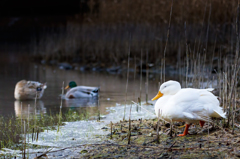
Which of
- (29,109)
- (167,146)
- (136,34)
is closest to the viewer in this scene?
(167,146)

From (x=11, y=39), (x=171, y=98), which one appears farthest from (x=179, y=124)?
(x=11, y=39)

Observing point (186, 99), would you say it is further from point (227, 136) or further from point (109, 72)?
point (109, 72)

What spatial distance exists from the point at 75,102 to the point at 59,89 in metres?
1.78

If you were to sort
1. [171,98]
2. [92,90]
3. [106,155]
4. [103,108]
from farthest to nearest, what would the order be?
[92,90]
[103,108]
[171,98]
[106,155]

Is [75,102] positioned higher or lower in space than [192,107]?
lower

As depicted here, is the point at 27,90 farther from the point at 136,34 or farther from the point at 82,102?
the point at 136,34

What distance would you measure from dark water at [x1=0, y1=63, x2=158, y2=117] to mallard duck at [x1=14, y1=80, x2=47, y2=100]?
0.18 meters

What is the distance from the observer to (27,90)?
841 centimetres

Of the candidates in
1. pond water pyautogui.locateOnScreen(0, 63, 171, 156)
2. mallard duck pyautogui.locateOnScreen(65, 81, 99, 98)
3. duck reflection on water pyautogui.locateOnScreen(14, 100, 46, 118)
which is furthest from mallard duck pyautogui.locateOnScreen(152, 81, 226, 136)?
mallard duck pyautogui.locateOnScreen(65, 81, 99, 98)

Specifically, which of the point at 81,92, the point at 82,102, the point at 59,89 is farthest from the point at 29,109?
the point at 59,89

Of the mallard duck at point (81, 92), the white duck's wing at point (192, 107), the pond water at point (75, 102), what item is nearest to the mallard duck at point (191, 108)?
the white duck's wing at point (192, 107)

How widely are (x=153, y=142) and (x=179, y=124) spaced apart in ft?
3.18

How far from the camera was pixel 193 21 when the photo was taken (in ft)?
45.8

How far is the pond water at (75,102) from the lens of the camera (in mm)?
4531
